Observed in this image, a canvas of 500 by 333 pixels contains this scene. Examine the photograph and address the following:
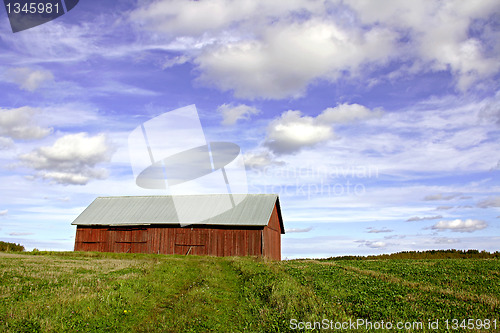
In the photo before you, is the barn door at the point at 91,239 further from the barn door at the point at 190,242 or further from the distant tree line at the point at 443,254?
the distant tree line at the point at 443,254

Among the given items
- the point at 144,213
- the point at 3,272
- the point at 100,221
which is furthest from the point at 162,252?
the point at 3,272

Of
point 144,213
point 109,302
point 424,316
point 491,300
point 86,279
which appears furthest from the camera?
point 144,213

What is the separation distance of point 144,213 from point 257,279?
30965 mm

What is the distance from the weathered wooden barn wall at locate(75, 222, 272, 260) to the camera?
39219mm

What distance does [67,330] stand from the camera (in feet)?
30.6

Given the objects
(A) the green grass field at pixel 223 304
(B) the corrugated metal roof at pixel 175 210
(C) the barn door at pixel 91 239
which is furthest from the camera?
(C) the barn door at pixel 91 239

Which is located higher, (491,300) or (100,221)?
(100,221)

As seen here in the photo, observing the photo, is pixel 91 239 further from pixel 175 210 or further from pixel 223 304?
pixel 223 304

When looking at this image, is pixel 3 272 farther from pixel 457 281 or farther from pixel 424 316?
pixel 457 281

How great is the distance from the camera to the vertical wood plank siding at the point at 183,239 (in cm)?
3919

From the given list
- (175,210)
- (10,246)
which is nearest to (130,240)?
(175,210)

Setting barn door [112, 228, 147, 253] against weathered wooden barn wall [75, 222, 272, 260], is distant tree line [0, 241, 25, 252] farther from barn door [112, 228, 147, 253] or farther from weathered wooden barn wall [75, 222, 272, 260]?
barn door [112, 228, 147, 253]

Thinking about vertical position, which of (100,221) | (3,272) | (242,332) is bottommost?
(242,332)

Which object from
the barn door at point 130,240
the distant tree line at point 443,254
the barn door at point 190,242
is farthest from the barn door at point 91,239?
the distant tree line at point 443,254
